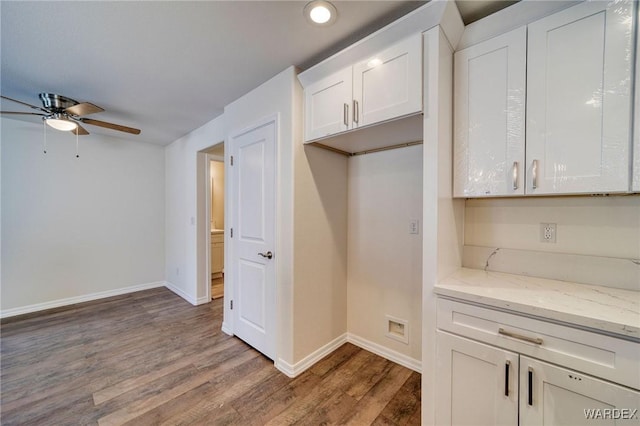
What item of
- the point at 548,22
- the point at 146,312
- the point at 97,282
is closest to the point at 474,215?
the point at 548,22

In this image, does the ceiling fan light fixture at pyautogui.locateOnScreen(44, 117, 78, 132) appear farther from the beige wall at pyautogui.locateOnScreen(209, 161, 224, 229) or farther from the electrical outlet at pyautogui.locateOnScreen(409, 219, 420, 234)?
the electrical outlet at pyautogui.locateOnScreen(409, 219, 420, 234)

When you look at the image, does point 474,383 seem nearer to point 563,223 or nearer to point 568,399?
point 568,399

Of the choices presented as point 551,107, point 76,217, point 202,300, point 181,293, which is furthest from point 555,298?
point 76,217

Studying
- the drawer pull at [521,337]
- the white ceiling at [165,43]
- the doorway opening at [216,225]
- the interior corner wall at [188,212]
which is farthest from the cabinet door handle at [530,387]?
the doorway opening at [216,225]

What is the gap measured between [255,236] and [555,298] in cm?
207

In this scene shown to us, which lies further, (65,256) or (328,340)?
(65,256)

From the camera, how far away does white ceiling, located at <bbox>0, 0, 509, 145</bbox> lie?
4.60 ft

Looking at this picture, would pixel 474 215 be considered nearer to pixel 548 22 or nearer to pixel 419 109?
pixel 419 109

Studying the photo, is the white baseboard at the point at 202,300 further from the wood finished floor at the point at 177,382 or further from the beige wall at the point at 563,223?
the beige wall at the point at 563,223

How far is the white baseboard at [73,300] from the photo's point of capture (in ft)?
10.3

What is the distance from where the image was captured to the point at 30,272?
325 centimetres

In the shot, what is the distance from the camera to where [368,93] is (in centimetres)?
158

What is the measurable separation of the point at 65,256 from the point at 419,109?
15.9ft

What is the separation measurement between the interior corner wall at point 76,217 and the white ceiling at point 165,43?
3.86ft
